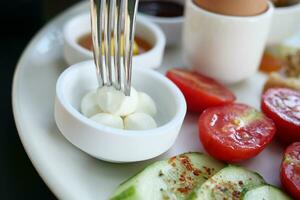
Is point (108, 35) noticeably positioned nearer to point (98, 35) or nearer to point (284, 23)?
point (98, 35)

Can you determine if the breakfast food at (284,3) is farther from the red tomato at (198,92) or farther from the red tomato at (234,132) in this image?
the red tomato at (234,132)

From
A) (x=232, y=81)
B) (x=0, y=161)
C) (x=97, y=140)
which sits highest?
(x=97, y=140)

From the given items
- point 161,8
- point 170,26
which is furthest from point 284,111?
point 161,8

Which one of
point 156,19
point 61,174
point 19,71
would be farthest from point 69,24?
point 61,174

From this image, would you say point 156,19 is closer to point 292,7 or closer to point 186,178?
point 292,7

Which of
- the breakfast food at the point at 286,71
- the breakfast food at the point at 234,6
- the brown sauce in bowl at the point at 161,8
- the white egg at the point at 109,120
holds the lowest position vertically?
the breakfast food at the point at 286,71

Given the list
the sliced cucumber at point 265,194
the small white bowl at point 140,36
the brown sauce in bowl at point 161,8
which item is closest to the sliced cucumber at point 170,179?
the sliced cucumber at point 265,194
